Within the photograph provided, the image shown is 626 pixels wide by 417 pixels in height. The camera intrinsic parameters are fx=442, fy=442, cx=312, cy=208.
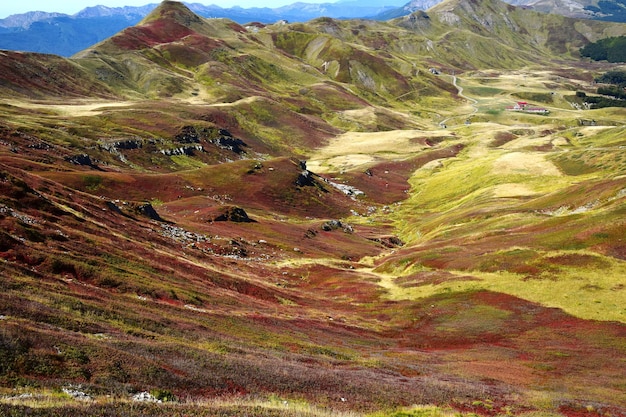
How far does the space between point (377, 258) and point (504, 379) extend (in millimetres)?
71279

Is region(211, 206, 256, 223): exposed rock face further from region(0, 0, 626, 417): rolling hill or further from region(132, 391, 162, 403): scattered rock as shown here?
region(132, 391, 162, 403): scattered rock

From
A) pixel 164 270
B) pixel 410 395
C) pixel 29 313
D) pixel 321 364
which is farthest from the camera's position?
pixel 164 270

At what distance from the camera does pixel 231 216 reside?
400 ft

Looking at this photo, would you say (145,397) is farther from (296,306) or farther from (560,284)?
(560,284)

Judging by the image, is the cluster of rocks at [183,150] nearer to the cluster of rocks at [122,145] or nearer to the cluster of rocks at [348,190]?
the cluster of rocks at [122,145]

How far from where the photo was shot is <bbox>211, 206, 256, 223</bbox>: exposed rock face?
395 feet

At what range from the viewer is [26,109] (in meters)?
173

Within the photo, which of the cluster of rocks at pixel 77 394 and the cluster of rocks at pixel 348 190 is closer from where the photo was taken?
the cluster of rocks at pixel 77 394

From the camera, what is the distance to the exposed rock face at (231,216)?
395 feet

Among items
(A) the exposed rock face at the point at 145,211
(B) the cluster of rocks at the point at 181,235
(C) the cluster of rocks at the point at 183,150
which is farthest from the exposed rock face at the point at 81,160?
(B) the cluster of rocks at the point at 181,235

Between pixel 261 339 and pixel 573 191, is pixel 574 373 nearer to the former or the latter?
pixel 261 339

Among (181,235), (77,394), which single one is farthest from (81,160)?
(77,394)

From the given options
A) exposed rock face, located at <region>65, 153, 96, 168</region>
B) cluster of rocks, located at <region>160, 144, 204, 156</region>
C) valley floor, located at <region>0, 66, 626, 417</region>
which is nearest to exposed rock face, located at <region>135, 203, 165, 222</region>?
valley floor, located at <region>0, 66, 626, 417</region>

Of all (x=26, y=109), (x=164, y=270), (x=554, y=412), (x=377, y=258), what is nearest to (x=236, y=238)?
(x=377, y=258)
